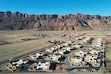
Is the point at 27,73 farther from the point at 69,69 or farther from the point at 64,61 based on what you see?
the point at 64,61

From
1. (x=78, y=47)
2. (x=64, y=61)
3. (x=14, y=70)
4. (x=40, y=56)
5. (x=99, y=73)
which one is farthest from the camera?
(x=78, y=47)

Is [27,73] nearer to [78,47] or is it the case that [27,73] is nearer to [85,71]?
[85,71]

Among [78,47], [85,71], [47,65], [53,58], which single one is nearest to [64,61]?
[53,58]

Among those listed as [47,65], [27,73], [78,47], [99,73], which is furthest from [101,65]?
[78,47]

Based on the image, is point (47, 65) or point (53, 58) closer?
point (47, 65)

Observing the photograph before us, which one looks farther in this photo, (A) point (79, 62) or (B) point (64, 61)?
(B) point (64, 61)

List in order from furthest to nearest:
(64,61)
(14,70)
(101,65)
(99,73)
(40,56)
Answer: (40,56) < (64,61) < (101,65) < (14,70) < (99,73)

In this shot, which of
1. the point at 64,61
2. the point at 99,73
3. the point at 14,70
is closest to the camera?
the point at 99,73

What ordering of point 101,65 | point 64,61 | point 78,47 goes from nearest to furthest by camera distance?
1. point 101,65
2. point 64,61
3. point 78,47
